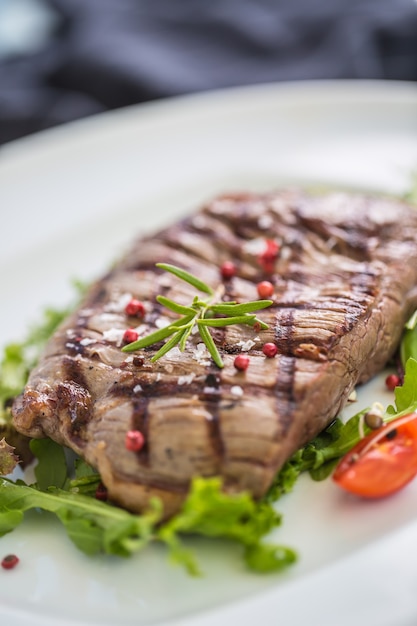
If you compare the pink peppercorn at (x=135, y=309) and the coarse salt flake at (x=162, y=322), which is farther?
the pink peppercorn at (x=135, y=309)

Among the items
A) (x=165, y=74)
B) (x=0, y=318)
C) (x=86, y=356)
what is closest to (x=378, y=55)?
(x=165, y=74)

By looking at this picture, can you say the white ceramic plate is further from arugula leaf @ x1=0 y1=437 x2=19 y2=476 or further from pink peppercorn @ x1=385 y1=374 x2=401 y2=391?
arugula leaf @ x1=0 y1=437 x2=19 y2=476

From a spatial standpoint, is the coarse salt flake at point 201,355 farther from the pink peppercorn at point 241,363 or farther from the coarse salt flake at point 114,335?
the coarse salt flake at point 114,335

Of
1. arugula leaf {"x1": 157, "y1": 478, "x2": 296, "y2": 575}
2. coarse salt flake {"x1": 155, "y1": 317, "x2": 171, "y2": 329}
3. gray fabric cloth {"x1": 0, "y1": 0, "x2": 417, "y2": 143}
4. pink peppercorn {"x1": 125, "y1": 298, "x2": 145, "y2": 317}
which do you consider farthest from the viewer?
gray fabric cloth {"x1": 0, "y1": 0, "x2": 417, "y2": 143}

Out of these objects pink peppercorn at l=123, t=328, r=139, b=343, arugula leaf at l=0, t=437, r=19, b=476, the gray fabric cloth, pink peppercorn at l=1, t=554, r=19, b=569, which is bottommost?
pink peppercorn at l=1, t=554, r=19, b=569

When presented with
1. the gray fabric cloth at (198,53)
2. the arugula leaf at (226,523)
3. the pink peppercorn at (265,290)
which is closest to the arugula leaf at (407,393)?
the pink peppercorn at (265,290)

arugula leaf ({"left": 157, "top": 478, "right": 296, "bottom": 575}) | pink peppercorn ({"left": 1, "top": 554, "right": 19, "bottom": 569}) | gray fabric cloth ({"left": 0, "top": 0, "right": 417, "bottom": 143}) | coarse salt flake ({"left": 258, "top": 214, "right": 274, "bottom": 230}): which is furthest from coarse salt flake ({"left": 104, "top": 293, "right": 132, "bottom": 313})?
gray fabric cloth ({"left": 0, "top": 0, "right": 417, "bottom": 143})

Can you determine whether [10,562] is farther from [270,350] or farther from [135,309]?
[270,350]

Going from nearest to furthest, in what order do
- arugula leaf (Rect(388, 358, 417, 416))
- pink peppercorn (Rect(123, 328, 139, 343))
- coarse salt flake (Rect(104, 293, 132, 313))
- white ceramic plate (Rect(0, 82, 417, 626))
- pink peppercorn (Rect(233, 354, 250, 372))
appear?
pink peppercorn (Rect(233, 354, 250, 372))
white ceramic plate (Rect(0, 82, 417, 626))
arugula leaf (Rect(388, 358, 417, 416))
pink peppercorn (Rect(123, 328, 139, 343))
coarse salt flake (Rect(104, 293, 132, 313))
